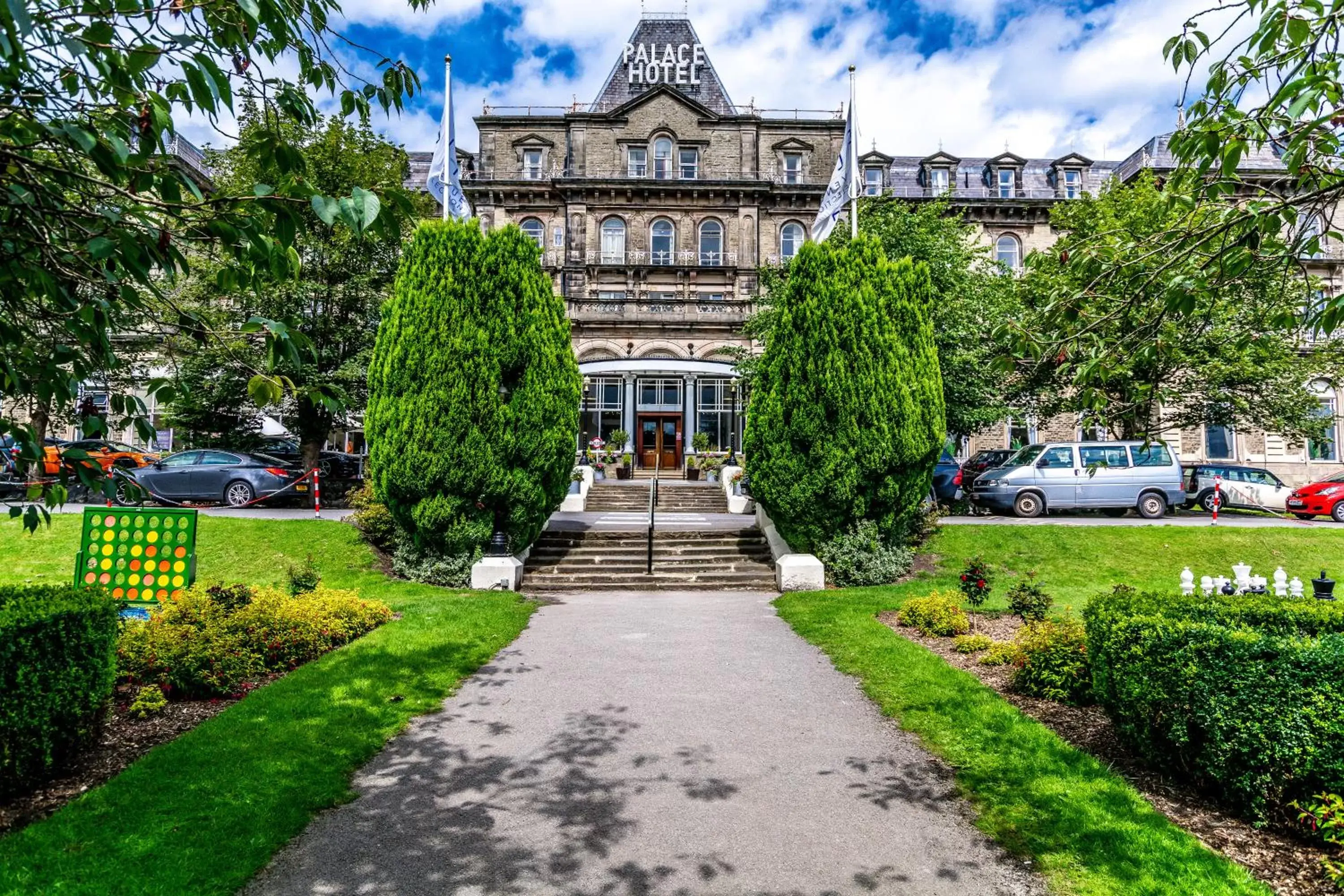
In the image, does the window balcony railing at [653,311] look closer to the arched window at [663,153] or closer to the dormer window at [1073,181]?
the arched window at [663,153]

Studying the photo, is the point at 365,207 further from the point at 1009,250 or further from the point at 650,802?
the point at 1009,250

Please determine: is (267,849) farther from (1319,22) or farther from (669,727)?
(1319,22)

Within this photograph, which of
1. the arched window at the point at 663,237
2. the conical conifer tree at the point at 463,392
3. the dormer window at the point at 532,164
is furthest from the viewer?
the dormer window at the point at 532,164

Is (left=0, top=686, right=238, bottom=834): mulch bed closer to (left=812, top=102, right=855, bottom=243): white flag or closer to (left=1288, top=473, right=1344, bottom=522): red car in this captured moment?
(left=812, top=102, right=855, bottom=243): white flag

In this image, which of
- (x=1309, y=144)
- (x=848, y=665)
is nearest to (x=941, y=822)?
(x=848, y=665)

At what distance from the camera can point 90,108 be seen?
8.78 ft

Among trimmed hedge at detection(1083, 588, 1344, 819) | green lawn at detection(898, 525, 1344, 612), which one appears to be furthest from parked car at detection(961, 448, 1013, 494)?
trimmed hedge at detection(1083, 588, 1344, 819)

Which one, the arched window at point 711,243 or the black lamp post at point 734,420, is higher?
the arched window at point 711,243

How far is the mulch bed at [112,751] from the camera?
164 inches

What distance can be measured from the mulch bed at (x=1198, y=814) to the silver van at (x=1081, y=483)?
563 inches

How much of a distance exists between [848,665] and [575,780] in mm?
3804

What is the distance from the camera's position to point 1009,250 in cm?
3769

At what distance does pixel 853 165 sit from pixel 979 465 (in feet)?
45.4

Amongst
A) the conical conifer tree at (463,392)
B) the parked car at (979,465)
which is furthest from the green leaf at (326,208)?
the parked car at (979,465)
